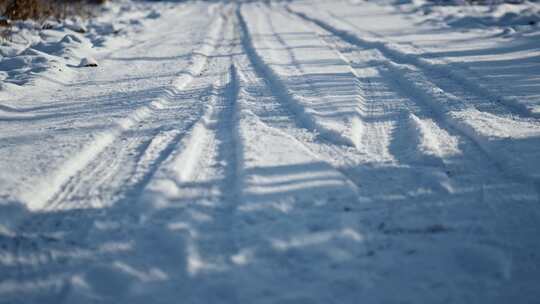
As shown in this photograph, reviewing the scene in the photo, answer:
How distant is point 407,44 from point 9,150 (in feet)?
19.2

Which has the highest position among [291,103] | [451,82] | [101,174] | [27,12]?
[27,12]

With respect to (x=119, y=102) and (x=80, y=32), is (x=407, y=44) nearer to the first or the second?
(x=119, y=102)

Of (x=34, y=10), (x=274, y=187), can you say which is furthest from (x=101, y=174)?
(x=34, y=10)

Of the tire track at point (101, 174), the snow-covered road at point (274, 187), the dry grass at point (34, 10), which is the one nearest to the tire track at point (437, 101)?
the snow-covered road at point (274, 187)

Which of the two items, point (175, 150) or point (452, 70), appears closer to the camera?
point (175, 150)

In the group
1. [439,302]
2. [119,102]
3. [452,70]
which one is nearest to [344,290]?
[439,302]

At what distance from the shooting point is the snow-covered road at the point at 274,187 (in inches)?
77.3

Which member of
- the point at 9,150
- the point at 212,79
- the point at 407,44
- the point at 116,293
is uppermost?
the point at 407,44

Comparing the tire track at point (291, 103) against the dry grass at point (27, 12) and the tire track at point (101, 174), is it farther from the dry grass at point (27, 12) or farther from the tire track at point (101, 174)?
the dry grass at point (27, 12)

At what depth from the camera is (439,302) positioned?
1.83m

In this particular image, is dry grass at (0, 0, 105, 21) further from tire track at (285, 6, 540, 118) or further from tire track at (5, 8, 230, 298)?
tire track at (285, 6, 540, 118)

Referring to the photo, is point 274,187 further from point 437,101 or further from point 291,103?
point 437,101

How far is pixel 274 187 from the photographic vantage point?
2.62 m

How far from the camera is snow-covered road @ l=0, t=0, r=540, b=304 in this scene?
1.96 metres
